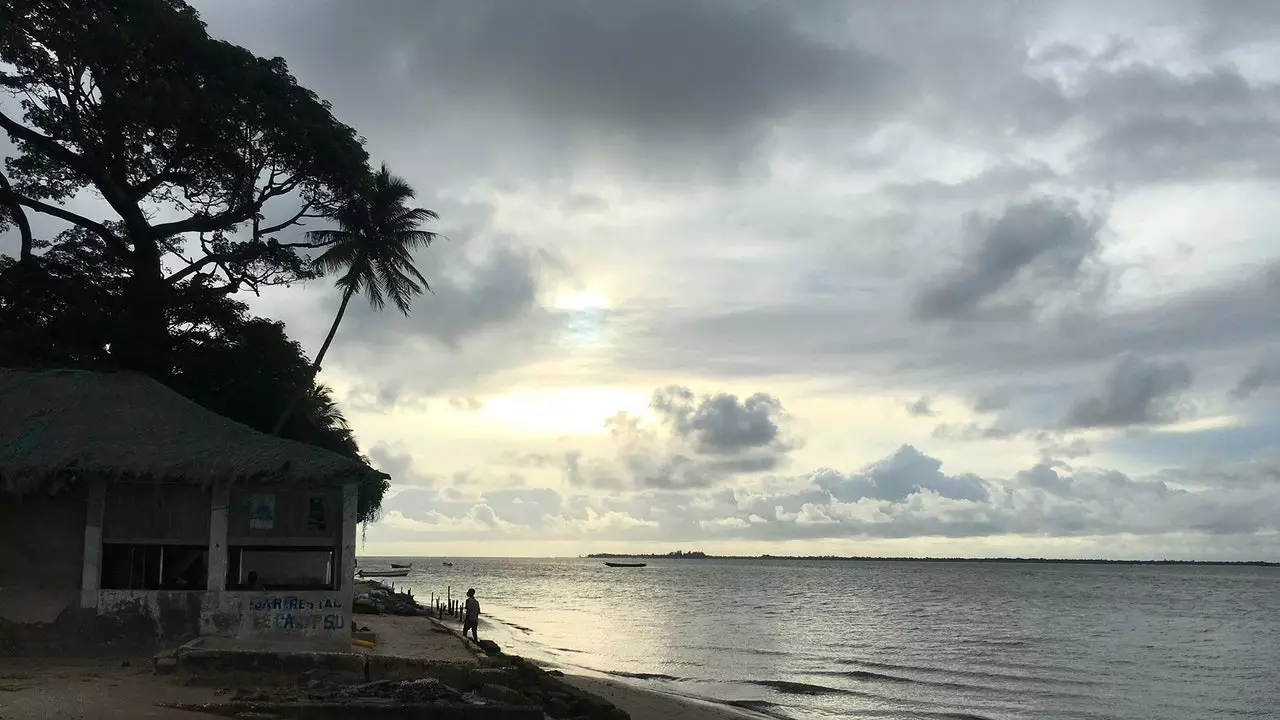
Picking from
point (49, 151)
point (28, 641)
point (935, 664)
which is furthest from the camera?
point (935, 664)

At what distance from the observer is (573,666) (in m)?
28.0

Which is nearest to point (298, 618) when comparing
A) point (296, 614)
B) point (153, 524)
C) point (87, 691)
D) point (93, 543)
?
point (296, 614)

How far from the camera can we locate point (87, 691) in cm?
1206

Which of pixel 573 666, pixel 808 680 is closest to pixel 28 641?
pixel 573 666

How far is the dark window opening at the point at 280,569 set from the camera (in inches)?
675

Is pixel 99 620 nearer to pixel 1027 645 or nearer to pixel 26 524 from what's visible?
pixel 26 524

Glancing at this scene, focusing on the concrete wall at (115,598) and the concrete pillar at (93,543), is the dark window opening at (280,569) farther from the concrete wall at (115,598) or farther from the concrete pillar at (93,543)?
the concrete pillar at (93,543)

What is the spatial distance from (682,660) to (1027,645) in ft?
49.5

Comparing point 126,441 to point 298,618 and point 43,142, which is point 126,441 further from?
point 43,142

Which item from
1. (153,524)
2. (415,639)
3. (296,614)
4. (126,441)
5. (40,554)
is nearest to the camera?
(40,554)

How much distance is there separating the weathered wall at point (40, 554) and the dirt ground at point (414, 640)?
17.5 ft

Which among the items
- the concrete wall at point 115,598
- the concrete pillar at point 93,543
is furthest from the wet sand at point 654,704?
the concrete pillar at point 93,543

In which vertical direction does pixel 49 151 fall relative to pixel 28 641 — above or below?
above

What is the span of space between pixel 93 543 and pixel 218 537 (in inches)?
74.8
